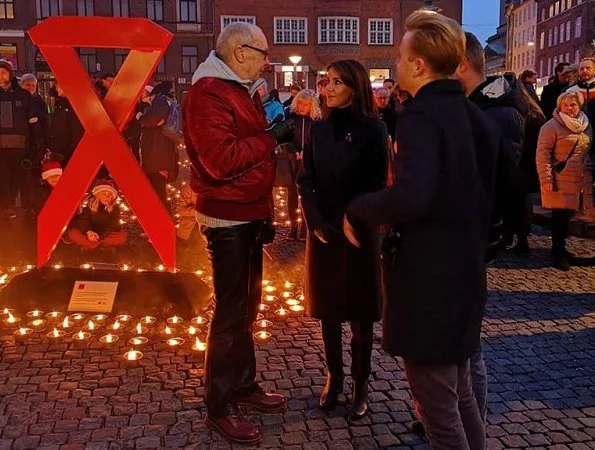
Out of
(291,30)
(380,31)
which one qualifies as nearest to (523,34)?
(380,31)

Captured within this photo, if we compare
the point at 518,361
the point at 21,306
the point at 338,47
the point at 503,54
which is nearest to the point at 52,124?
the point at 21,306

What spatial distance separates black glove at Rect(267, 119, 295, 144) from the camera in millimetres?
3891

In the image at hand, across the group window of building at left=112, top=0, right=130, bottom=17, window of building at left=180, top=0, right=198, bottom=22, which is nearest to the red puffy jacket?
window of building at left=180, top=0, right=198, bottom=22

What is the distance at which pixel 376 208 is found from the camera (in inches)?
109

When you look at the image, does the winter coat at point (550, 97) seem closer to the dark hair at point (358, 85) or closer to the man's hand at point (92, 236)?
the man's hand at point (92, 236)

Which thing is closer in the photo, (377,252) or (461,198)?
(461,198)

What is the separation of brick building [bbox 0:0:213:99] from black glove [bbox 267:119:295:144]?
147ft

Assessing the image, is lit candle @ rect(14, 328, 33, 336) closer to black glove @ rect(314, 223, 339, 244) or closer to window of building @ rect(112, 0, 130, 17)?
black glove @ rect(314, 223, 339, 244)

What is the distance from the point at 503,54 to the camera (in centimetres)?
8850

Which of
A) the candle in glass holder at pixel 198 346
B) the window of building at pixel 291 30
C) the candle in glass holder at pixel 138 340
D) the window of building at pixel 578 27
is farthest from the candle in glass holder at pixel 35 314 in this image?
the window of building at pixel 578 27

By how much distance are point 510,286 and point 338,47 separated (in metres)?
44.9

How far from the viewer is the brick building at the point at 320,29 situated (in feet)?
163

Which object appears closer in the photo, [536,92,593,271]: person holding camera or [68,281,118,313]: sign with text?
[68,281,118,313]: sign with text

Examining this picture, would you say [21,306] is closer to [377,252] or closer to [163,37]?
[163,37]
